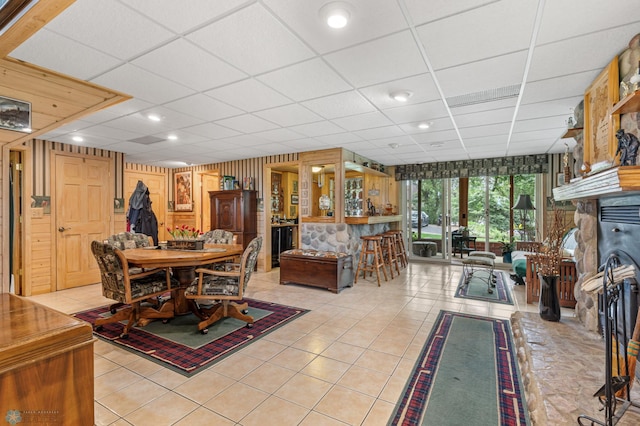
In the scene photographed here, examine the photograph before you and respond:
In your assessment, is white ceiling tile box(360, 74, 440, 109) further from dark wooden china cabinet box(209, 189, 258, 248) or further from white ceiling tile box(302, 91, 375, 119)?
dark wooden china cabinet box(209, 189, 258, 248)

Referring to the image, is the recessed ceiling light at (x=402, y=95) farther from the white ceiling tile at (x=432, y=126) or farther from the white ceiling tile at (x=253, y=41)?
the white ceiling tile at (x=253, y=41)

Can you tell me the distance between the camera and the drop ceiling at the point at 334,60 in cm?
177

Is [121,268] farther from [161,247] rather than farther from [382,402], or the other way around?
[382,402]

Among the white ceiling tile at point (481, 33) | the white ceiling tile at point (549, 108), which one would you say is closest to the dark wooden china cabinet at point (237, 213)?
the white ceiling tile at point (481, 33)

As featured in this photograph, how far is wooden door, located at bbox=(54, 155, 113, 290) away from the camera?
5.14m

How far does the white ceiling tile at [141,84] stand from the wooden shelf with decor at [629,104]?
10.9ft

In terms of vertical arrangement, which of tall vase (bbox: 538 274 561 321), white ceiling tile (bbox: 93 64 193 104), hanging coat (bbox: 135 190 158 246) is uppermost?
white ceiling tile (bbox: 93 64 193 104)

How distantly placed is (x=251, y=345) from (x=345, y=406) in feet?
4.05

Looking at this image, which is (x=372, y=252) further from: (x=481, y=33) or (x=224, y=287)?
(x=481, y=33)

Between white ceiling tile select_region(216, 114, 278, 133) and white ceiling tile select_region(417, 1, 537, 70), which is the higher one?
white ceiling tile select_region(216, 114, 278, 133)

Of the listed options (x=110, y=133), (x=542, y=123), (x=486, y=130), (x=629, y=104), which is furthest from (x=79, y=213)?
(x=542, y=123)

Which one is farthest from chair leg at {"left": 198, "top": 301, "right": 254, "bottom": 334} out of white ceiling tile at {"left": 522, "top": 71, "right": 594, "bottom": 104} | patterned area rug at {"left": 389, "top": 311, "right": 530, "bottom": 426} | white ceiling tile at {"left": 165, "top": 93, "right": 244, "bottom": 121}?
white ceiling tile at {"left": 522, "top": 71, "right": 594, "bottom": 104}

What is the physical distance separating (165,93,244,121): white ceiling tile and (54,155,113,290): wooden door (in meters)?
3.31

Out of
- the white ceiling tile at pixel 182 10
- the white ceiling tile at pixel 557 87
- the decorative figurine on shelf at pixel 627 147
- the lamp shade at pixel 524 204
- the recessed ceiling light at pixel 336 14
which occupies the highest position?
the white ceiling tile at pixel 557 87
